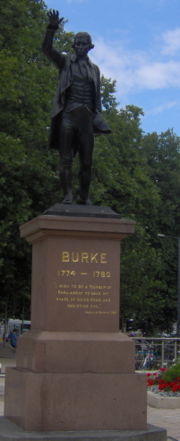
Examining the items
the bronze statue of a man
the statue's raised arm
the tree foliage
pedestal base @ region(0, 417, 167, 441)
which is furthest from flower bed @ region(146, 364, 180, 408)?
the tree foliage

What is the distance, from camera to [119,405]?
30.4ft

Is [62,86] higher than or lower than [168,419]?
higher

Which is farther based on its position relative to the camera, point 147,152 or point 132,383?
point 147,152

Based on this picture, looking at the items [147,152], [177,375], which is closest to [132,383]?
[177,375]

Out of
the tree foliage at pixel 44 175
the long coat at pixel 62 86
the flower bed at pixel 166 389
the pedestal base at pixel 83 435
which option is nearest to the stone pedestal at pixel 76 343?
the pedestal base at pixel 83 435

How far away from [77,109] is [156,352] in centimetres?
1252

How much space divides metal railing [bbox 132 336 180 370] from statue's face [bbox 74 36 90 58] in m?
11.4

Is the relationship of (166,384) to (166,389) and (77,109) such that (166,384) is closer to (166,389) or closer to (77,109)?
(166,389)

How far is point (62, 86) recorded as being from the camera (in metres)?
10.4

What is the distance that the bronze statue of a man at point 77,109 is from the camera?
34.1 ft

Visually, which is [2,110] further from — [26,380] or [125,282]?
[26,380]

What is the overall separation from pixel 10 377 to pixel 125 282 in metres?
25.7

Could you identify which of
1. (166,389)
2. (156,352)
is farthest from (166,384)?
(156,352)

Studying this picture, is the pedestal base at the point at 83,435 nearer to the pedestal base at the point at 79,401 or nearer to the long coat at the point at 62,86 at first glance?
the pedestal base at the point at 79,401
